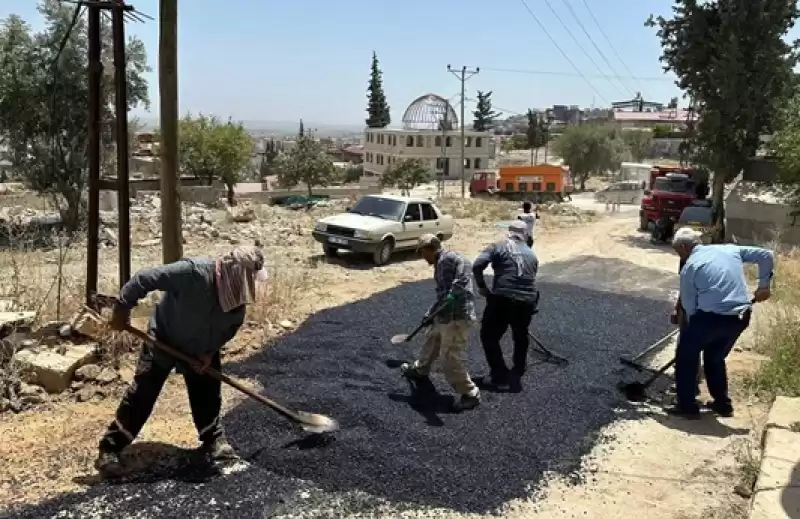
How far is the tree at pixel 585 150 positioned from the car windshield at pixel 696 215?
33471mm

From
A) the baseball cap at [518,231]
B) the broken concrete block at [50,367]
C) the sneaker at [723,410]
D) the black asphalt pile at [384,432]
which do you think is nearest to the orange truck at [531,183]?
the black asphalt pile at [384,432]

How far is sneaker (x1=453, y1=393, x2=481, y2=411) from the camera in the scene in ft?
18.0

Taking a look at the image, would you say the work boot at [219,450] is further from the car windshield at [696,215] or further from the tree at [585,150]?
the tree at [585,150]

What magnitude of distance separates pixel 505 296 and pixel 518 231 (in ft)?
2.49

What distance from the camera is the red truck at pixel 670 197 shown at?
20312 mm

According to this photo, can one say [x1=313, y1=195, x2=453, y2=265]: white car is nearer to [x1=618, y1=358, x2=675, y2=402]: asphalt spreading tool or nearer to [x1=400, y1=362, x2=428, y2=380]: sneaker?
[x1=400, y1=362, x2=428, y2=380]: sneaker

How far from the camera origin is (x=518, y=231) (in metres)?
6.57

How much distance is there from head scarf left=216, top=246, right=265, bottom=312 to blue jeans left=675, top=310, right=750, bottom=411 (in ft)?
11.5

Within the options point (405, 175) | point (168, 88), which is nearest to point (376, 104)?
point (405, 175)

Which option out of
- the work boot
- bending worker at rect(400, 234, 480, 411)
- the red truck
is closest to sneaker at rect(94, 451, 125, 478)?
the work boot

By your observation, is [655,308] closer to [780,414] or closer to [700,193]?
[780,414]

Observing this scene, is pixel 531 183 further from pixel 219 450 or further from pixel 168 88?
pixel 219 450

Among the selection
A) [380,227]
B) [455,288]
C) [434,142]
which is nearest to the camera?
[455,288]

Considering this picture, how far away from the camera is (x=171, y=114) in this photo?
668 cm
